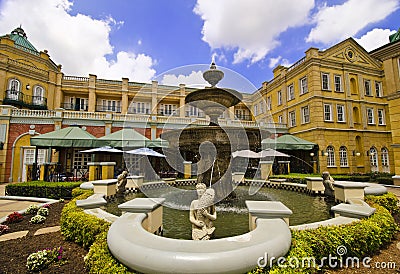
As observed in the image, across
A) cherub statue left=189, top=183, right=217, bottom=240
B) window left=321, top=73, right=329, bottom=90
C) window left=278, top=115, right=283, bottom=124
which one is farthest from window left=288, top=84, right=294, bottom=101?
cherub statue left=189, top=183, right=217, bottom=240

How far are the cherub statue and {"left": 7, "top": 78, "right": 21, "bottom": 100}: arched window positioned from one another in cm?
2730

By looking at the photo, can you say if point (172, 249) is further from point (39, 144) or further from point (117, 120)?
point (117, 120)

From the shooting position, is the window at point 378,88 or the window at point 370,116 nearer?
the window at point 370,116

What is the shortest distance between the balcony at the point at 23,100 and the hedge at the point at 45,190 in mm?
17103

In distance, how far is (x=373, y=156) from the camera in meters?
22.5

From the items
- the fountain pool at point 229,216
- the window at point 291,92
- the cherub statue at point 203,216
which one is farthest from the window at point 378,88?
the cherub statue at point 203,216

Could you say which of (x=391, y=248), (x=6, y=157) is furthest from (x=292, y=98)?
(x=6, y=157)

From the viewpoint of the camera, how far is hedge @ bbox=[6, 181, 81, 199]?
9.25 m

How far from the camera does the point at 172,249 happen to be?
7.26 ft

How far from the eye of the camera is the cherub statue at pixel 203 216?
3.57 m

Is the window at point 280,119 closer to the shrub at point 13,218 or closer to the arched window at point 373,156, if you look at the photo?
the arched window at point 373,156

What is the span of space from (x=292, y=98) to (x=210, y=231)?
80.9 feet

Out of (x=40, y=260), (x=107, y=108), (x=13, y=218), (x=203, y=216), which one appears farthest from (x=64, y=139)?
(x=107, y=108)

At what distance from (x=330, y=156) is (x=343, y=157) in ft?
5.60
